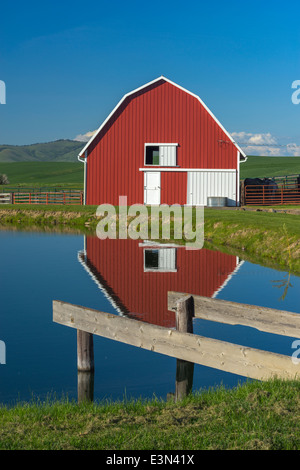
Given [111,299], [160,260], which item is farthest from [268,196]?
[111,299]

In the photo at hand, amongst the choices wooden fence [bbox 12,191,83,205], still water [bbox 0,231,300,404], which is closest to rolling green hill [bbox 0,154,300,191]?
wooden fence [bbox 12,191,83,205]

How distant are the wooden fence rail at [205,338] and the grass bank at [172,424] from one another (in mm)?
258

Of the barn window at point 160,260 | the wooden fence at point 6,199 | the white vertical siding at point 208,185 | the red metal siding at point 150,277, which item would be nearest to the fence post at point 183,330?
the red metal siding at point 150,277

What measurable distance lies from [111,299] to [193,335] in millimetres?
7758

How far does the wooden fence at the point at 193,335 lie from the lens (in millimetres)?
6715

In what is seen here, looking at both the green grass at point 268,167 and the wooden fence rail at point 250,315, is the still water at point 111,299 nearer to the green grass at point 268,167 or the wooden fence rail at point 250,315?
the wooden fence rail at point 250,315

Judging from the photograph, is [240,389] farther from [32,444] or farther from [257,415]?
[32,444]

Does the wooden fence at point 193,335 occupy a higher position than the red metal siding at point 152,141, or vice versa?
the red metal siding at point 152,141

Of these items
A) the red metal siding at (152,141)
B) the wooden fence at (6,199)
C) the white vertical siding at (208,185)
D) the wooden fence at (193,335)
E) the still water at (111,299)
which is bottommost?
the still water at (111,299)

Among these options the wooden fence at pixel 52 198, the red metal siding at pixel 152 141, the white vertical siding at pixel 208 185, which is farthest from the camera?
the wooden fence at pixel 52 198

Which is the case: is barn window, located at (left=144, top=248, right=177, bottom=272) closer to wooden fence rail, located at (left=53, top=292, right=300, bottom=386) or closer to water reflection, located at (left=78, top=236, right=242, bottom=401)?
water reflection, located at (left=78, top=236, right=242, bottom=401)

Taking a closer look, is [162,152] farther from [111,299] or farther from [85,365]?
[85,365]

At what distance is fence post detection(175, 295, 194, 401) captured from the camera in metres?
8.03
